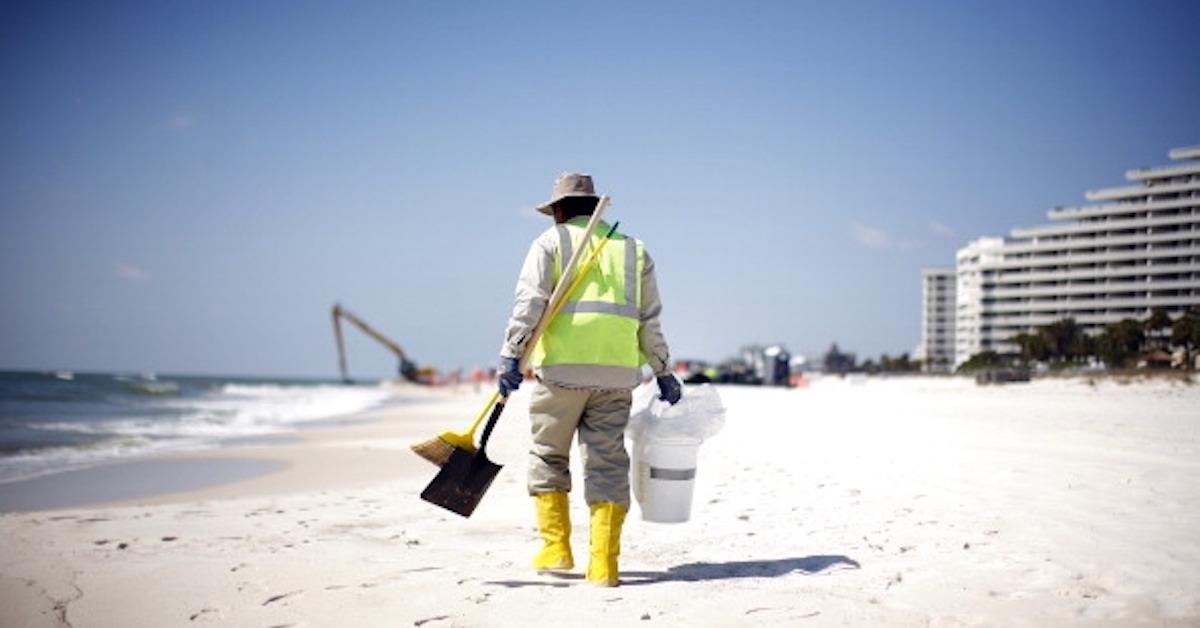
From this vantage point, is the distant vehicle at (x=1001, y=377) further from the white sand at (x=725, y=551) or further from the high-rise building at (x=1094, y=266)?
the white sand at (x=725, y=551)

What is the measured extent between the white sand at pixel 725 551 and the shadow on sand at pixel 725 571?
0.07 ft

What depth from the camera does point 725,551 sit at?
15.0 feet

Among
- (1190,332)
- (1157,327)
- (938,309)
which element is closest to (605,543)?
(1190,332)

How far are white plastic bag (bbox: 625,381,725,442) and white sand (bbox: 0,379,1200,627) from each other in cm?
65

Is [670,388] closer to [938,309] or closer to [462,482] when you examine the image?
[462,482]

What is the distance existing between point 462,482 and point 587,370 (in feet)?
2.93

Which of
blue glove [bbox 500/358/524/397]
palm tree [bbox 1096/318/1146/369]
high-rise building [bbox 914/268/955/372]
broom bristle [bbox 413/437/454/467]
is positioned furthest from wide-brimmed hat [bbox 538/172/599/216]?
high-rise building [bbox 914/268/955/372]

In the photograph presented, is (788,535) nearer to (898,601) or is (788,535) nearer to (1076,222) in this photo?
(898,601)

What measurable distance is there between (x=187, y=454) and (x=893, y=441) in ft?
28.9

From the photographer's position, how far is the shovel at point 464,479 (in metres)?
4.09

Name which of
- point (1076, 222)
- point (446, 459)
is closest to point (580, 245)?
point (446, 459)

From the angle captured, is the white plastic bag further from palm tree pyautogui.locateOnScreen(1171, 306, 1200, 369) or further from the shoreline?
palm tree pyautogui.locateOnScreen(1171, 306, 1200, 369)

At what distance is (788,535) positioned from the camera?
192 inches

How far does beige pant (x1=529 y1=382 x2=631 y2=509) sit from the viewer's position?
384 cm
